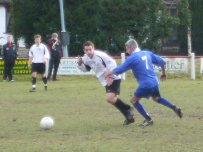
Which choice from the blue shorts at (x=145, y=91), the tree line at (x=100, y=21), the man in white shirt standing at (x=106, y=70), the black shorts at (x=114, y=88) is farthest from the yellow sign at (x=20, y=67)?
the blue shorts at (x=145, y=91)

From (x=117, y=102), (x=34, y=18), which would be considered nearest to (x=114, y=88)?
(x=117, y=102)

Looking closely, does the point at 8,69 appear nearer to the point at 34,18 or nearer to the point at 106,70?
the point at 106,70

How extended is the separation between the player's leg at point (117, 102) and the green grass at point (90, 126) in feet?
0.68

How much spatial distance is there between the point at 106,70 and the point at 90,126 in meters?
1.31

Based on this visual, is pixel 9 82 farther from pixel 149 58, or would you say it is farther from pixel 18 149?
pixel 18 149

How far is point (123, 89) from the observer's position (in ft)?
86.0

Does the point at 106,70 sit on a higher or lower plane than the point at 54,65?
higher

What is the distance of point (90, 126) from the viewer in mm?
14852

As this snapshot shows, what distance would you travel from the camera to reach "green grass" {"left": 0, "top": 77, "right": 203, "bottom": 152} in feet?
38.9

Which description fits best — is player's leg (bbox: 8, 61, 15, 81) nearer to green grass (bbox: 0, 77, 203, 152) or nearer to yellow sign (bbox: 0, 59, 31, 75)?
yellow sign (bbox: 0, 59, 31, 75)

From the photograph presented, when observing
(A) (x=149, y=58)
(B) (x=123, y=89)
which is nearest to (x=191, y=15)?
(B) (x=123, y=89)

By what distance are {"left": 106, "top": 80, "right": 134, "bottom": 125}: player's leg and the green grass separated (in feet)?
0.68

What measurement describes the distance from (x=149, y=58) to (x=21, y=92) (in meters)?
10.8

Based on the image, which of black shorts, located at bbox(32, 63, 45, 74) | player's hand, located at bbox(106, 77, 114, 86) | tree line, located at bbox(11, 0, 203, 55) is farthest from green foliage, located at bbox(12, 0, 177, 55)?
player's hand, located at bbox(106, 77, 114, 86)
